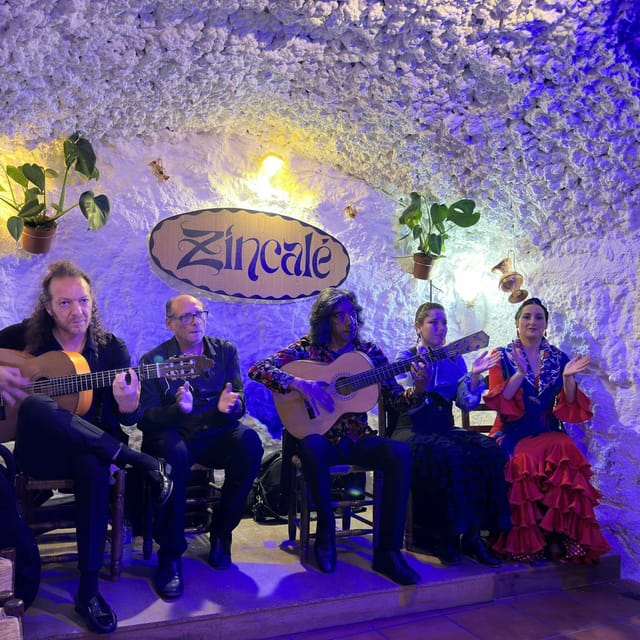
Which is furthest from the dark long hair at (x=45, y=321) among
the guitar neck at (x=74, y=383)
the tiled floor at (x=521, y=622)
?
the tiled floor at (x=521, y=622)

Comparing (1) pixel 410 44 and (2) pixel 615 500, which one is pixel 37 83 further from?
(2) pixel 615 500

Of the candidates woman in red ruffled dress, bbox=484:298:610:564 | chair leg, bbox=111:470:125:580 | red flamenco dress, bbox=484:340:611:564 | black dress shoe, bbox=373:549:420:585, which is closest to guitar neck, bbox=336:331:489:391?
woman in red ruffled dress, bbox=484:298:610:564

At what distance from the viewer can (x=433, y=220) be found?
4.62 metres

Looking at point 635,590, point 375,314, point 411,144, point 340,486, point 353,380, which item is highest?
point 411,144

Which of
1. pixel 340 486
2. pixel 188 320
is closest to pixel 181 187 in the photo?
pixel 188 320

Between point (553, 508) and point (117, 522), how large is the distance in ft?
7.58

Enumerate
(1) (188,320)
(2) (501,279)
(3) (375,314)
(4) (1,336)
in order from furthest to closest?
(3) (375,314), (2) (501,279), (1) (188,320), (4) (1,336)

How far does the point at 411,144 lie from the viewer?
4.40 meters

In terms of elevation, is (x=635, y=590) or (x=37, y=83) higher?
(x=37, y=83)

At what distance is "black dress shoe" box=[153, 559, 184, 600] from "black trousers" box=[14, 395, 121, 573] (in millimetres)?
315

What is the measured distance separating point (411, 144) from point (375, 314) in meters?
1.34

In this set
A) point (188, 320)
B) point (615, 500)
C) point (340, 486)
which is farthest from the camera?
point (340, 486)

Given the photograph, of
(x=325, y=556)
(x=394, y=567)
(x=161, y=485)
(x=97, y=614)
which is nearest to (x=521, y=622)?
(x=394, y=567)

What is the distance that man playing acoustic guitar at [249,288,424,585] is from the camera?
3.11 m
